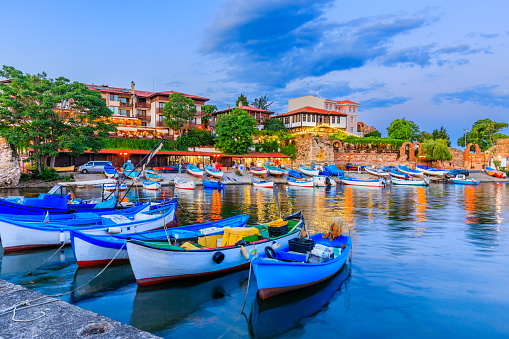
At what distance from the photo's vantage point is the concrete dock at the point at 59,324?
18.2 ft

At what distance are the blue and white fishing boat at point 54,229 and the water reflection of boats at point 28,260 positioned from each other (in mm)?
348

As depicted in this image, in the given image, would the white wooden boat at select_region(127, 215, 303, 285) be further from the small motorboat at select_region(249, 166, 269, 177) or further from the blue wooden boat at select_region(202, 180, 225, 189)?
the small motorboat at select_region(249, 166, 269, 177)

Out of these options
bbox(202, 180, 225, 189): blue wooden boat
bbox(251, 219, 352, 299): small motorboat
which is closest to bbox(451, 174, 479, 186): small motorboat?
bbox(202, 180, 225, 189): blue wooden boat

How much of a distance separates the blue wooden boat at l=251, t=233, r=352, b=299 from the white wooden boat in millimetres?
1449

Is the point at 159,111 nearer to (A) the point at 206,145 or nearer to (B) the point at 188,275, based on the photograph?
A: (A) the point at 206,145

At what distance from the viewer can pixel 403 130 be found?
273 ft

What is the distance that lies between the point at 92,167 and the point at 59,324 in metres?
44.0

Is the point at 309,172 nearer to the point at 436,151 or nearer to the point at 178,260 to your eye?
the point at 436,151

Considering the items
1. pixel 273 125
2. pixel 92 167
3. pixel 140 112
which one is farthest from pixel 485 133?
pixel 92 167

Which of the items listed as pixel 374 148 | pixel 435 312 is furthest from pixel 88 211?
pixel 374 148

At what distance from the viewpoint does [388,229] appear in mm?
18438

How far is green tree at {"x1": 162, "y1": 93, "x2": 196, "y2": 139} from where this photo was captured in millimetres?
59094

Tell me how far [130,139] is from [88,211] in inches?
1537

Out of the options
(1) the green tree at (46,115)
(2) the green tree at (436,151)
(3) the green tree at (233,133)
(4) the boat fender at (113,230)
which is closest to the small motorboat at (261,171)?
(3) the green tree at (233,133)
